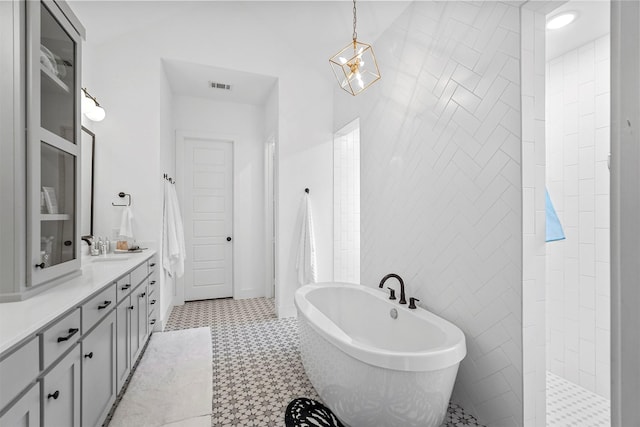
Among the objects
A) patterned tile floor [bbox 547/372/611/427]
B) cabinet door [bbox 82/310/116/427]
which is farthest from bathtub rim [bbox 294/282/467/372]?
cabinet door [bbox 82/310/116/427]

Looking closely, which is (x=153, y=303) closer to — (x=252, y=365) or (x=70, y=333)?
(x=252, y=365)

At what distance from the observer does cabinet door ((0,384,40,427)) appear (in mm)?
986

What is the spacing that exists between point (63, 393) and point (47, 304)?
14.1 inches

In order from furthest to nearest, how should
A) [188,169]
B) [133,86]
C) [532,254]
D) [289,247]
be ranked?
[188,169] → [289,247] → [133,86] → [532,254]

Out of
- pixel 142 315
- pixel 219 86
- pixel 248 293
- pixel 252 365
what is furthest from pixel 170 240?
pixel 219 86

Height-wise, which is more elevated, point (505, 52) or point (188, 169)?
point (505, 52)

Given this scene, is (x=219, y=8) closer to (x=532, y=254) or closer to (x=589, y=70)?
(x=589, y=70)

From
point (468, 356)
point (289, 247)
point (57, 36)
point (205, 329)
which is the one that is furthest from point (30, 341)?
point (289, 247)

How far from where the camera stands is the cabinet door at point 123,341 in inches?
77.9

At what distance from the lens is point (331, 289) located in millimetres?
3021

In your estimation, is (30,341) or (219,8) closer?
(30,341)

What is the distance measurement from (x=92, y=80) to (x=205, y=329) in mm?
2652

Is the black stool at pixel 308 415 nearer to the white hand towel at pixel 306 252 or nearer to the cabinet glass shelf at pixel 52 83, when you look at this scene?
the white hand towel at pixel 306 252

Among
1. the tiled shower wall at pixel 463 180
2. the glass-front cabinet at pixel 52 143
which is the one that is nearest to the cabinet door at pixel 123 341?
the glass-front cabinet at pixel 52 143
